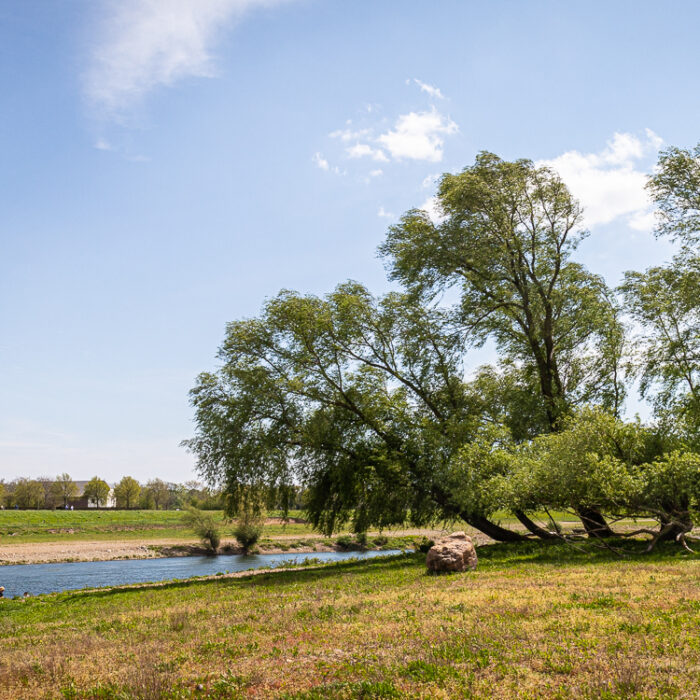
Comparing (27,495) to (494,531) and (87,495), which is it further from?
(494,531)

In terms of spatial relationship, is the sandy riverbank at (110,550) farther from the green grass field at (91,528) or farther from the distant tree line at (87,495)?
the distant tree line at (87,495)

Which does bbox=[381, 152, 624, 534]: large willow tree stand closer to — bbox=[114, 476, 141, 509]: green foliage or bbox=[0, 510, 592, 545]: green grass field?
bbox=[0, 510, 592, 545]: green grass field

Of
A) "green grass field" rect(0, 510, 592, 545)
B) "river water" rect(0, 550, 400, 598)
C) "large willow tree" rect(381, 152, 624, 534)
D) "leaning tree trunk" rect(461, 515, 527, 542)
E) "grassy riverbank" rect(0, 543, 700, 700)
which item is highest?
"large willow tree" rect(381, 152, 624, 534)

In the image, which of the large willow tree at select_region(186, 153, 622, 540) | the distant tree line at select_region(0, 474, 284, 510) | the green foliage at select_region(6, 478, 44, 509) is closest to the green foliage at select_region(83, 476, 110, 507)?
the distant tree line at select_region(0, 474, 284, 510)

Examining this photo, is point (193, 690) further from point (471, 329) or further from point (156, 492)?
point (156, 492)

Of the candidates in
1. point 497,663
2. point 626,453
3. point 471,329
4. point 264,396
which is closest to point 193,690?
point 497,663

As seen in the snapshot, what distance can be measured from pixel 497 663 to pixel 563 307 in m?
22.8

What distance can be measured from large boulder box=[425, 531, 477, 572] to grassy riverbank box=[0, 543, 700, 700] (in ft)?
6.20

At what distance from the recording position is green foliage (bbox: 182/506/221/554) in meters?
52.8

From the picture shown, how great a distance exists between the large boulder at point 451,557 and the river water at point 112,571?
13299mm

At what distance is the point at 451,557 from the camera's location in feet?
59.8

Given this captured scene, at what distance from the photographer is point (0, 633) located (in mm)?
13805

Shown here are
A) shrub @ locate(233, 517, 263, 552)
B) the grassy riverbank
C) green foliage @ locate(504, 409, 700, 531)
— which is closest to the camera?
the grassy riverbank

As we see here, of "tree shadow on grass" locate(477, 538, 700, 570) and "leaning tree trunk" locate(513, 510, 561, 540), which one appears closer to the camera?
"tree shadow on grass" locate(477, 538, 700, 570)
